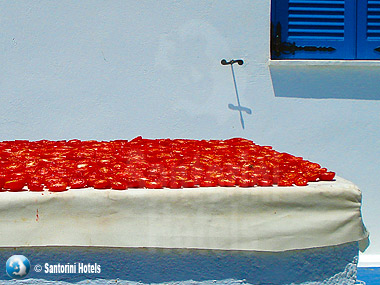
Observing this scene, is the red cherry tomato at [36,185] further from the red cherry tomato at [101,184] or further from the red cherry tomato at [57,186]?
the red cherry tomato at [101,184]

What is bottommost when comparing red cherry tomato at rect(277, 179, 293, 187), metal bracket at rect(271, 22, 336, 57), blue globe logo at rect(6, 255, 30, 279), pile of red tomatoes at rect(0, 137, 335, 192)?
blue globe logo at rect(6, 255, 30, 279)

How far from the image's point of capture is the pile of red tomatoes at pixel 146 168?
Answer: 1.69m

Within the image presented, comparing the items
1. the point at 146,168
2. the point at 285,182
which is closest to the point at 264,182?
the point at 285,182

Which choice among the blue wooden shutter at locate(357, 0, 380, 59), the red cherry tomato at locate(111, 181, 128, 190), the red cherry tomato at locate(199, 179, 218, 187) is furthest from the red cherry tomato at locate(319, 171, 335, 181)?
the blue wooden shutter at locate(357, 0, 380, 59)

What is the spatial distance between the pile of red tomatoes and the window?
1282 mm

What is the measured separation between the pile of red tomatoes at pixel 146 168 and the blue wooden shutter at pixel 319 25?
132 centimetres

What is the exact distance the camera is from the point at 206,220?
1.60 meters

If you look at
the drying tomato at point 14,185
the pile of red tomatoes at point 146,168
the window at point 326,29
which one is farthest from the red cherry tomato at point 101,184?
the window at point 326,29

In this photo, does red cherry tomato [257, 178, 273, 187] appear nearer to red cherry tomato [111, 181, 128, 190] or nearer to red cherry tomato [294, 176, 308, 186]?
red cherry tomato [294, 176, 308, 186]

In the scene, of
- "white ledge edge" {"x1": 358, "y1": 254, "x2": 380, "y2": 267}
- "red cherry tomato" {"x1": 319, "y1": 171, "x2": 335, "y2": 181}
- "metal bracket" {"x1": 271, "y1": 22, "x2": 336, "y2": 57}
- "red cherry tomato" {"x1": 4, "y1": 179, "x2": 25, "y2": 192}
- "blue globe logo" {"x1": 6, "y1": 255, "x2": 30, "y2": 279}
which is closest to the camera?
"blue globe logo" {"x1": 6, "y1": 255, "x2": 30, "y2": 279}

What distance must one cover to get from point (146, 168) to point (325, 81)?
1872 mm

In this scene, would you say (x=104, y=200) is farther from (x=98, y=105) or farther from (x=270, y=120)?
(x=270, y=120)

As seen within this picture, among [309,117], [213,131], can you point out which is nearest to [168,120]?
[213,131]

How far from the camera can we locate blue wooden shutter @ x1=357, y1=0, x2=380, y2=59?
3.36 m
